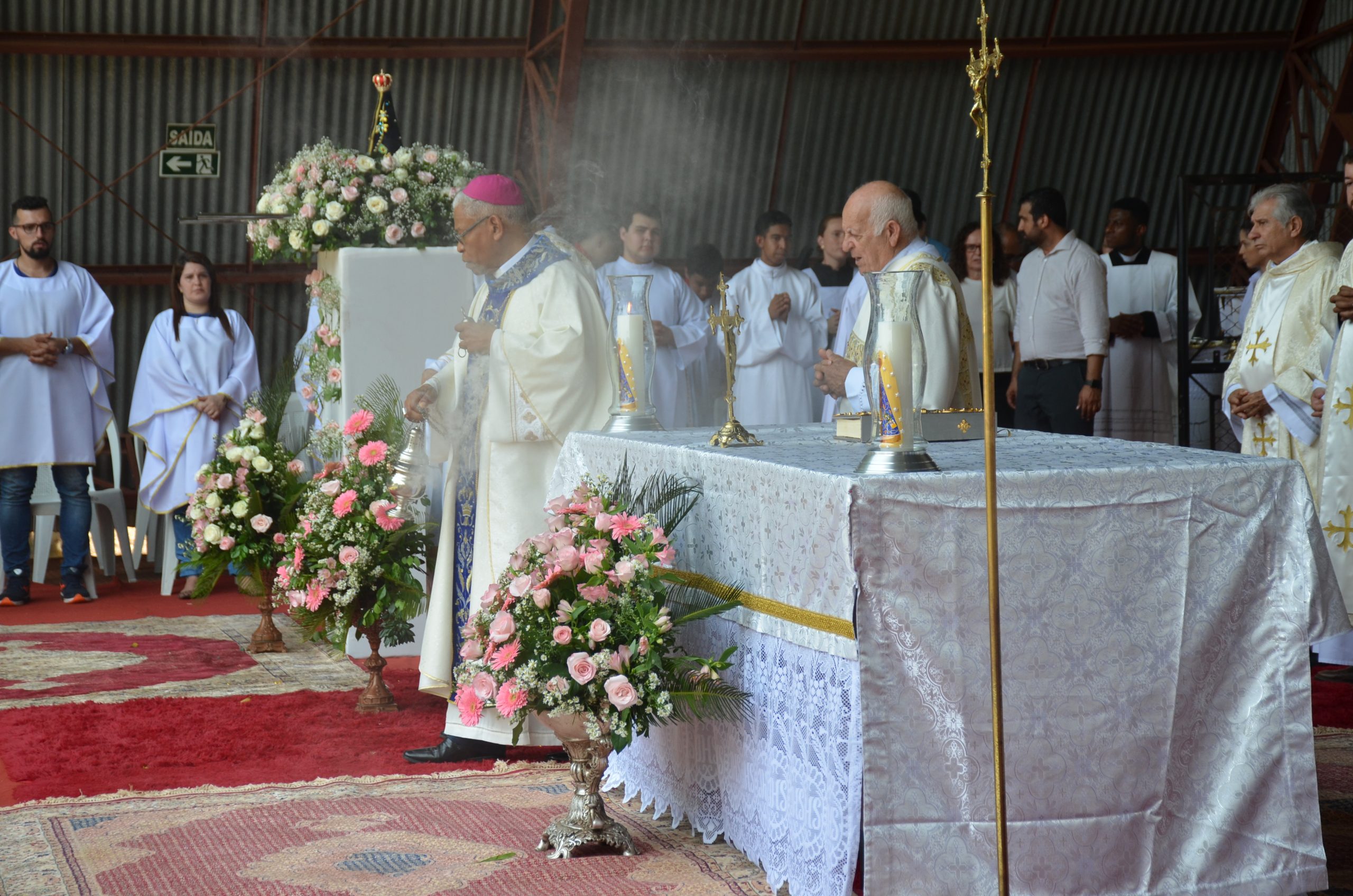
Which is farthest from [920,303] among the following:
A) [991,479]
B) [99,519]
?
[99,519]

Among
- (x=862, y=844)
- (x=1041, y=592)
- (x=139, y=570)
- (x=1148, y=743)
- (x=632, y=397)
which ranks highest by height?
(x=632, y=397)

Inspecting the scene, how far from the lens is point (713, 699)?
3129mm

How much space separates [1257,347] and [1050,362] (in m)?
1.51

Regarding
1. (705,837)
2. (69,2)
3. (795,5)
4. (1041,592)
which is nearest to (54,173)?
(69,2)

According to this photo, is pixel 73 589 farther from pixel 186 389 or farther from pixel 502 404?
pixel 502 404

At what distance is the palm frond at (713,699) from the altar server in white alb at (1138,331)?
5.15 metres

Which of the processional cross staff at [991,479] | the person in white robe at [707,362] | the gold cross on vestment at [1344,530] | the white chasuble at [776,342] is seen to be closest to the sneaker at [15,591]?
the person in white robe at [707,362]

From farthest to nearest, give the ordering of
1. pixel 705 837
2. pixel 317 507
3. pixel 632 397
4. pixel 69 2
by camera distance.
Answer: pixel 69 2
pixel 317 507
pixel 632 397
pixel 705 837

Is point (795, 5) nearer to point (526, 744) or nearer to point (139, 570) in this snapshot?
point (139, 570)

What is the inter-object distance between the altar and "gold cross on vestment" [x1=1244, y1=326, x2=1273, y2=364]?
2753mm

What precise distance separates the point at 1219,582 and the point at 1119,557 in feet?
0.75

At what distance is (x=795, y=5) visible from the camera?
37.4ft

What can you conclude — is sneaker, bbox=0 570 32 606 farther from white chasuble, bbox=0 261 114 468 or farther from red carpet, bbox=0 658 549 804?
red carpet, bbox=0 658 549 804

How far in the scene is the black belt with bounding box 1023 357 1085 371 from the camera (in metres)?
6.88
